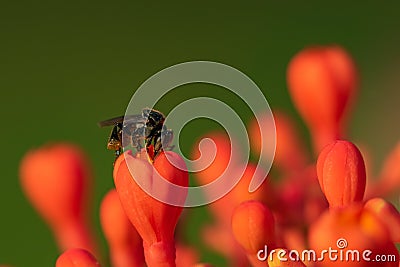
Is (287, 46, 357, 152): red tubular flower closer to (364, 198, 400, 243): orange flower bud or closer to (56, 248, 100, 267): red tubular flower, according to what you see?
(364, 198, 400, 243): orange flower bud

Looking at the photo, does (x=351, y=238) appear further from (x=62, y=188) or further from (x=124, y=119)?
(x=62, y=188)

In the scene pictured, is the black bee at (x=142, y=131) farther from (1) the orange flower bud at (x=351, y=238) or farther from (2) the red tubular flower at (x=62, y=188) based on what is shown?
(1) the orange flower bud at (x=351, y=238)

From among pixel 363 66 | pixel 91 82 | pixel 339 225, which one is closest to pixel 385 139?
pixel 363 66

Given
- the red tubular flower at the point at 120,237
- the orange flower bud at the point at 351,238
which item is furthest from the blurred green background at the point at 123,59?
the orange flower bud at the point at 351,238

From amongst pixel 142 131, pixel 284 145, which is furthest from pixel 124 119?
pixel 284 145

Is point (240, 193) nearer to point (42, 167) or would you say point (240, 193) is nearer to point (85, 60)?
point (42, 167)

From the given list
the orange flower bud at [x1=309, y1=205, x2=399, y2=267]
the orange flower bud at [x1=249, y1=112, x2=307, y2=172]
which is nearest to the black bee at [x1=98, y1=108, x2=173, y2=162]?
the orange flower bud at [x1=309, y1=205, x2=399, y2=267]
